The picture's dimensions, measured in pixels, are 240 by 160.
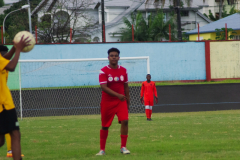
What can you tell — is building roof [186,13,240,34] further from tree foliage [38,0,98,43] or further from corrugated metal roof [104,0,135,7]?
corrugated metal roof [104,0,135,7]

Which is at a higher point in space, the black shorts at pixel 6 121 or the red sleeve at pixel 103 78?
the red sleeve at pixel 103 78

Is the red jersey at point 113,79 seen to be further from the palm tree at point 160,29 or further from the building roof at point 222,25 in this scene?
the palm tree at point 160,29

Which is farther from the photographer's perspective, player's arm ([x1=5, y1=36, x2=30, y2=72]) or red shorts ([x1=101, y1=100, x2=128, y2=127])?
red shorts ([x1=101, y1=100, x2=128, y2=127])

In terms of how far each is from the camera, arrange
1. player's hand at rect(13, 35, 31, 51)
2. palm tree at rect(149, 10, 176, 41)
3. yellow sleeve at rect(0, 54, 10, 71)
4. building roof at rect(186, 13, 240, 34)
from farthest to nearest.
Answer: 1. palm tree at rect(149, 10, 176, 41)
2. building roof at rect(186, 13, 240, 34)
3. player's hand at rect(13, 35, 31, 51)
4. yellow sleeve at rect(0, 54, 10, 71)

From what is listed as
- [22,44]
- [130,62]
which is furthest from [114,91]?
[130,62]

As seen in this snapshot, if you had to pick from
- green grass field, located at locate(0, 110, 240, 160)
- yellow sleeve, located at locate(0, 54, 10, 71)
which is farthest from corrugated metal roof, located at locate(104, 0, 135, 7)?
yellow sleeve, located at locate(0, 54, 10, 71)

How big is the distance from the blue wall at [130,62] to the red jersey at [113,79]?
48.4 ft

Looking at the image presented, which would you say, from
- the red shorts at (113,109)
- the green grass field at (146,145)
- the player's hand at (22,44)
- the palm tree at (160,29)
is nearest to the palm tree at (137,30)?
the palm tree at (160,29)

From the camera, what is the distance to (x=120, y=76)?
272 inches

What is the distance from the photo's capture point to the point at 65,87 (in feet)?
70.4

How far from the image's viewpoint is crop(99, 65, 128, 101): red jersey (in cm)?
685

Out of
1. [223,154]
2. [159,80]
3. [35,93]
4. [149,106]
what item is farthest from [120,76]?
[159,80]

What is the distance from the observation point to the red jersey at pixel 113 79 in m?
6.85

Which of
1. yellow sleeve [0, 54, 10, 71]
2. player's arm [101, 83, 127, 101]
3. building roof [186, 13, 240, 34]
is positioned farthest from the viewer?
building roof [186, 13, 240, 34]
